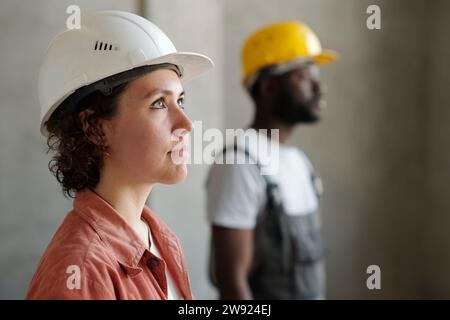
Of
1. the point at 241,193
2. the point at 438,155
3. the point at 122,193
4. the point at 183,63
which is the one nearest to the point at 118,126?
the point at 122,193

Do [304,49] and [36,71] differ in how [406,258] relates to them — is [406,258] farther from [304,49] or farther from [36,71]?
[36,71]

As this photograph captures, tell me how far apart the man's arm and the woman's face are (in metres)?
1.13

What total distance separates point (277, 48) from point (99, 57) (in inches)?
75.2

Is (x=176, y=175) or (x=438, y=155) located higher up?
(x=176, y=175)

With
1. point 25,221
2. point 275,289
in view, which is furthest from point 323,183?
point 25,221

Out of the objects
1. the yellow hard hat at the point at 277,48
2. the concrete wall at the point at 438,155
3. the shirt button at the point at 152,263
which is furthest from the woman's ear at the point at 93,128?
the concrete wall at the point at 438,155

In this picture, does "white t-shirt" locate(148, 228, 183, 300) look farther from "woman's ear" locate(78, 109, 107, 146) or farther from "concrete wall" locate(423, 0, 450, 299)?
"concrete wall" locate(423, 0, 450, 299)

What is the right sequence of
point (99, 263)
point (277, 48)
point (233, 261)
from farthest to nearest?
1. point (277, 48)
2. point (233, 261)
3. point (99, 263)

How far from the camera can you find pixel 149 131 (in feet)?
4.36

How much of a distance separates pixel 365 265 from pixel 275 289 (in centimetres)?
199

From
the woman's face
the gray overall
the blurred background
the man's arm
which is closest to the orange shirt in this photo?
the woman's face

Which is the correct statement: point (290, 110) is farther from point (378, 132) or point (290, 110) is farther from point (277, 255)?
point (378, 132)

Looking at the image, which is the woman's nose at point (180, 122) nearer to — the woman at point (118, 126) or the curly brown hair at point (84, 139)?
the woman at point (118, 126)

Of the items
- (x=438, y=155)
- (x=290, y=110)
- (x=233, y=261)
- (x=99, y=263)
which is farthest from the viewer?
(x=438, y=155)
